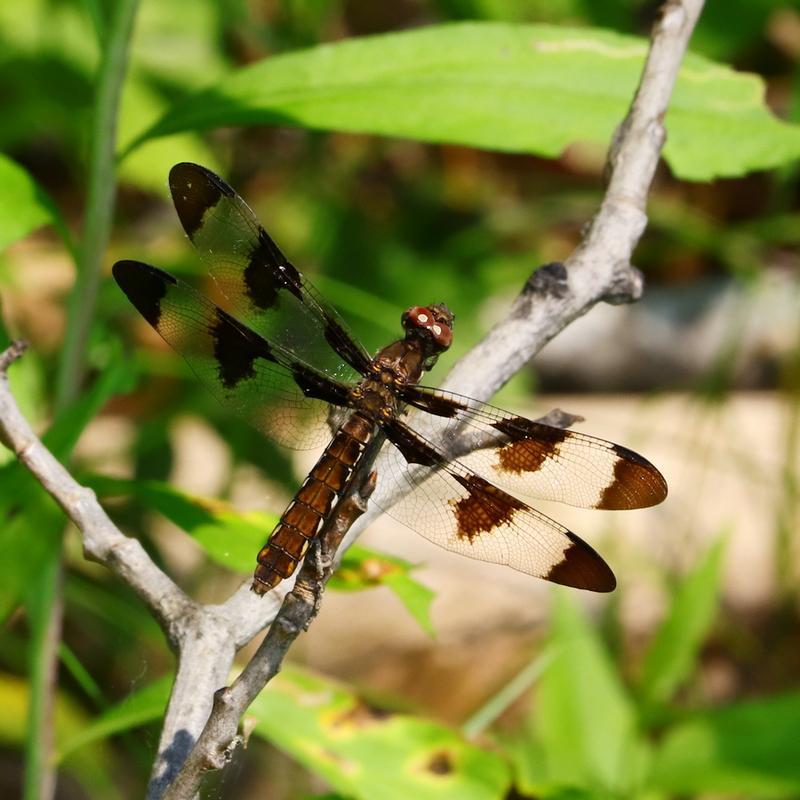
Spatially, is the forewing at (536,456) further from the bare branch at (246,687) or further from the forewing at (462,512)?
the bare branch at (246,687)

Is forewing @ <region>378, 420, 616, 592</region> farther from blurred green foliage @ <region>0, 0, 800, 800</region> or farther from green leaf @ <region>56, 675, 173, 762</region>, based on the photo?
green leaf @ <region>56, 675, 173, 762</region>

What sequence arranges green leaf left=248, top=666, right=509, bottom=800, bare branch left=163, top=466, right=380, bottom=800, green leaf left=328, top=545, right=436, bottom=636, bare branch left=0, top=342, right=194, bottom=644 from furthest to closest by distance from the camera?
1. green leaf left=248, top=666, right=509, bottom=800
2. green leaf left=328, top=545, right=436, bottom=636
3. bare branch left=0, top=342, right=194, bottom=644
4. bare branch left=163, top=466, right=380, bottom=800

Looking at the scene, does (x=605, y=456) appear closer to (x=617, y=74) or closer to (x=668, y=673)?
(x=617, y=74)

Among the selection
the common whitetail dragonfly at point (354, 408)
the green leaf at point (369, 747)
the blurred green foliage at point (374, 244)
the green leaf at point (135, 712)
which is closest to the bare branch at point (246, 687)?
the blurred green foliage at point (374, 244)

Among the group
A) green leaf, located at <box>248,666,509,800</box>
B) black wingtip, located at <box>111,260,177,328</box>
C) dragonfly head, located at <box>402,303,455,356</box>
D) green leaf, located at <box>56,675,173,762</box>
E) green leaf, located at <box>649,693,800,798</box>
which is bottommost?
green leaf, located at <box>56,675,173,762</box>

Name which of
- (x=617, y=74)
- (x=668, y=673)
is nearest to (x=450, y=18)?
(x=617, y=74)

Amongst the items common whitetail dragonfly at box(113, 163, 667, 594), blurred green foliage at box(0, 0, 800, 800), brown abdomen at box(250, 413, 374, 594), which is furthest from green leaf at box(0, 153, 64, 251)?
brown abdomen at box(250, 413, 374, 594)

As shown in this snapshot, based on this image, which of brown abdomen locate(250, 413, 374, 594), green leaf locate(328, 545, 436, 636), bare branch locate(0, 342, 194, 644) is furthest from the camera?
green leaf locate(328, 545, 436, 636)
